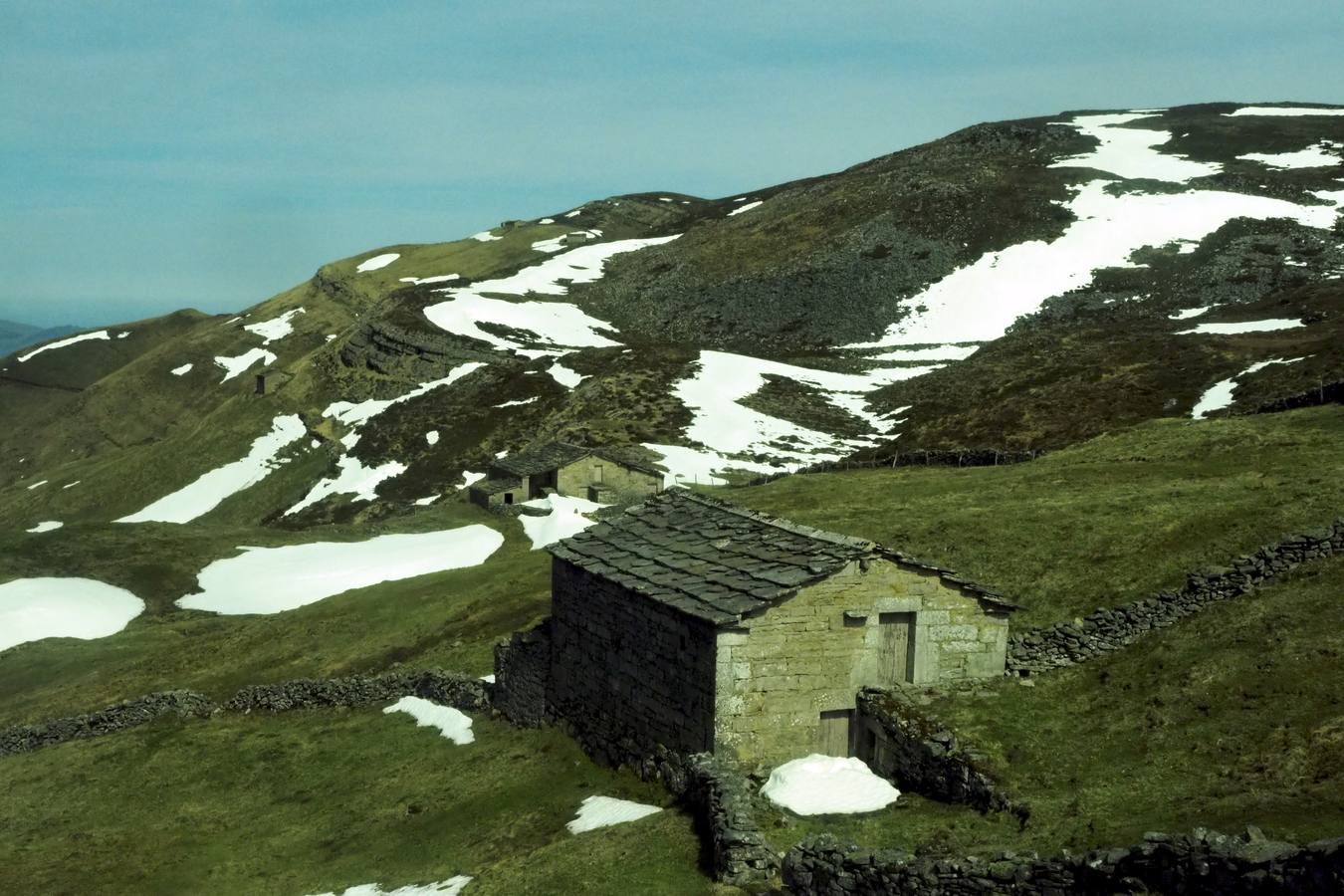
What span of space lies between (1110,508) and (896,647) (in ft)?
42.8

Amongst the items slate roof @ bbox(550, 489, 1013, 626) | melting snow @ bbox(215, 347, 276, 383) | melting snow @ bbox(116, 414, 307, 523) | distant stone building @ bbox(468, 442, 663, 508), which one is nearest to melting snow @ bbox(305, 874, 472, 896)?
slate roof @ bbox(550, 489, 1013, 626)

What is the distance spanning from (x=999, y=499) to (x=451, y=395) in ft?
228

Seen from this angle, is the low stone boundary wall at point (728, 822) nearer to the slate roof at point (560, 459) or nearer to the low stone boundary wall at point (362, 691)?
the low stone boundary wall at point (362, 691)

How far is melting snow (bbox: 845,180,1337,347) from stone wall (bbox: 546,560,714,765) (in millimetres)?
88950

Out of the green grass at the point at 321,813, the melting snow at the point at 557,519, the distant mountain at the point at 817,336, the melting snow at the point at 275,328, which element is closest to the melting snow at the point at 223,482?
the distant mountain at the point at 817,336

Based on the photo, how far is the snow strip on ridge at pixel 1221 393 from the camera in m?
60.5

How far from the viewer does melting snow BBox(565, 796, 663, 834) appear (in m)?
23.5

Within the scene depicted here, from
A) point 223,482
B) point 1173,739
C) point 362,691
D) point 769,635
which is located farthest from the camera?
point 223,482

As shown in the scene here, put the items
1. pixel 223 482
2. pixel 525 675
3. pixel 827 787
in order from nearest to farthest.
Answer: pixel 827 787, pixel 525 675, pixel 223 482

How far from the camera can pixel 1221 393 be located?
62500mm

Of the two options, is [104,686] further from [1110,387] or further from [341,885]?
[1110,387]

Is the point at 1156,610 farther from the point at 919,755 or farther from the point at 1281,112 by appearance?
the point at 1281,112

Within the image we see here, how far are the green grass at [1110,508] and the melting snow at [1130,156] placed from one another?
100 metres

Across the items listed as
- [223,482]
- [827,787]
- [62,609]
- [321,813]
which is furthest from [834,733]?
[223,482]
